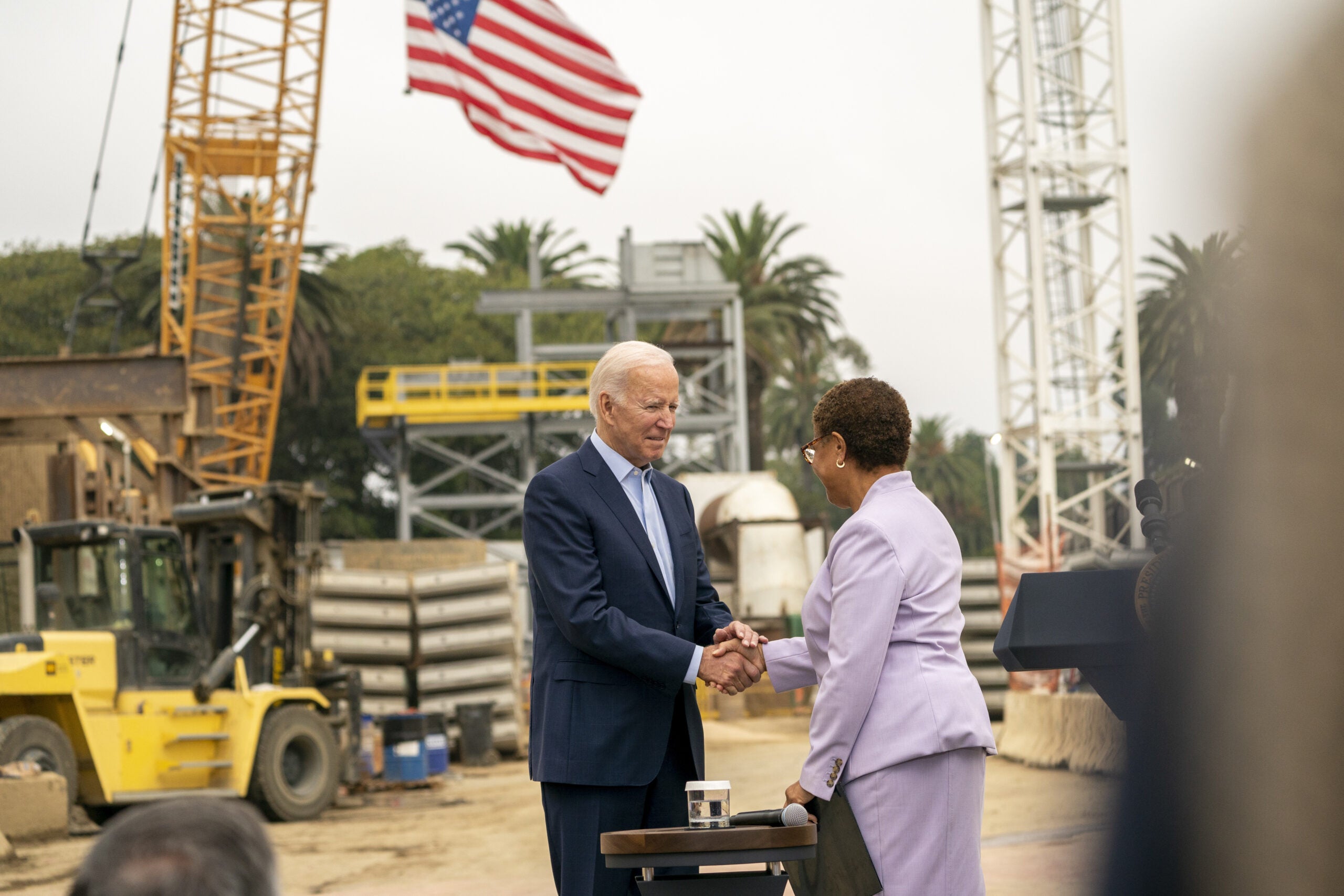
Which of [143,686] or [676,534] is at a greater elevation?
[676,534]

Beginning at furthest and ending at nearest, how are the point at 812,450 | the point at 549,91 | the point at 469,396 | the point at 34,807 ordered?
the point at 469,396 < the point at 549,91 < the point at 34,807 < the point at 812,450

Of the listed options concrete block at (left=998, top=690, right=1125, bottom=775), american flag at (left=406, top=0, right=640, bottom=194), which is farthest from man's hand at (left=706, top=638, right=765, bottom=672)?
american flag at (left=406, top=0, right=640, bottom=194)

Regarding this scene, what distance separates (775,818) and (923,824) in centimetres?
32

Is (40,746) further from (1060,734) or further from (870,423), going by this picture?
(870,423)

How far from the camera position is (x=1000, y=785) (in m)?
13.2

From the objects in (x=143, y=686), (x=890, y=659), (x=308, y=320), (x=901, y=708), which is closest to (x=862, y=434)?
(x=890, y=659)

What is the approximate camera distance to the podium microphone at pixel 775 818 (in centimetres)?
301

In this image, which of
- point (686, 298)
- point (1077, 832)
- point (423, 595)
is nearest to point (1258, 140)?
point (1077, 832)

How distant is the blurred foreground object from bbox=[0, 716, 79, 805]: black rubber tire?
1176 cm

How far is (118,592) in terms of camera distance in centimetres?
1299

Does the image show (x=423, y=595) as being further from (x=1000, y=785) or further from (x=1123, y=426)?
(x=1123, y=426)

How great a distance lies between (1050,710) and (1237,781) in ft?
44.9

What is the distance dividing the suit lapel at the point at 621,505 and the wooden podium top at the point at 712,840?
2.67ft

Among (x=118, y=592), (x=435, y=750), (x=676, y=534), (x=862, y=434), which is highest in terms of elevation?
(x=862, y=434)
